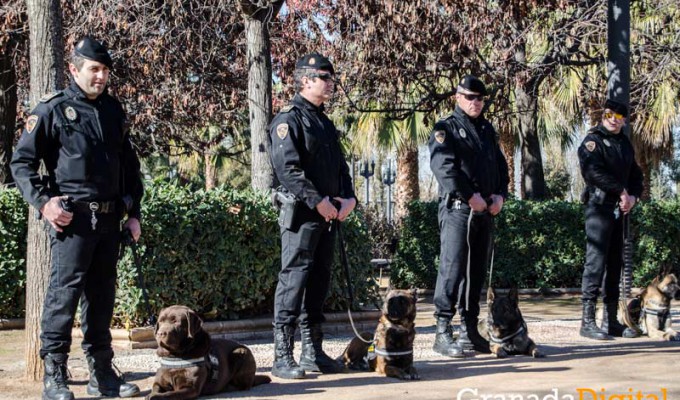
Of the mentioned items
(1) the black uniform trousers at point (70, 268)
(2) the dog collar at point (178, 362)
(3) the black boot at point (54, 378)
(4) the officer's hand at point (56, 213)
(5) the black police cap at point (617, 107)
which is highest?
(5) the black police cap at point (617, 107)

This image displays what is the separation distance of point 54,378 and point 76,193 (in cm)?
115

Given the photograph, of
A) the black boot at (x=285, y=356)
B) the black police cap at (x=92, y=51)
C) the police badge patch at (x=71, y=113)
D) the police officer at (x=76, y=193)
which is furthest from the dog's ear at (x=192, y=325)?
the black police cap at (x=92, y=51)

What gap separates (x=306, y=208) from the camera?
658 centimetres

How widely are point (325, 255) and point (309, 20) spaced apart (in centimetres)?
688

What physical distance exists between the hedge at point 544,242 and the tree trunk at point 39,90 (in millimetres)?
9140

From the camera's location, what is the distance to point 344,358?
7004mm

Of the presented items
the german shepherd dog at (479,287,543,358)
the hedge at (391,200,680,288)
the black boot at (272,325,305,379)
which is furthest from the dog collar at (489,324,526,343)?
the hedge at (391,200,680,288)

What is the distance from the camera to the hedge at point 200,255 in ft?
28.6

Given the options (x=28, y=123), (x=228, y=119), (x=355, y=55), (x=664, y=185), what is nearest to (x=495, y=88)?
(x=355, y=55)

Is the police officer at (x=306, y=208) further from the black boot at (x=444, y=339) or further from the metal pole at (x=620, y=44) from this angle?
the metal pole at (x=620, y=44)

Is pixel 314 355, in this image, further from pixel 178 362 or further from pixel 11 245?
pixel 11 245

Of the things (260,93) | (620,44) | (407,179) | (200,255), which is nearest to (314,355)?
(200,255)

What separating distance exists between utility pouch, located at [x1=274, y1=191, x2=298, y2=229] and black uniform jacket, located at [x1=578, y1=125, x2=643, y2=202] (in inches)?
135

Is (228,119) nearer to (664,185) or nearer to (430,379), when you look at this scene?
(430,379)
